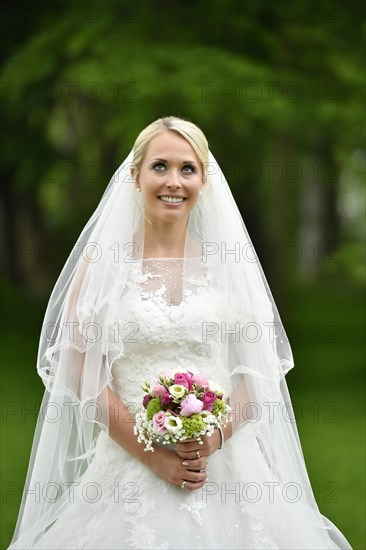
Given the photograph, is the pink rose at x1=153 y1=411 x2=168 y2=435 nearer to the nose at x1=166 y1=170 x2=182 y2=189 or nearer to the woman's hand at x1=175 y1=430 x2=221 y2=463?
the woman's hand at x1=175 y1=430 x2=221 y2=463

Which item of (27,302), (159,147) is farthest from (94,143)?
(159,147)

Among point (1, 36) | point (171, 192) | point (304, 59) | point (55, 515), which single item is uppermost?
point (1, 36)

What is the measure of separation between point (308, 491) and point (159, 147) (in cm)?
222

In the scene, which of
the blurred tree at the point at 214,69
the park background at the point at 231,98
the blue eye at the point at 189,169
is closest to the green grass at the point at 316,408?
the park background at the point at 231,98

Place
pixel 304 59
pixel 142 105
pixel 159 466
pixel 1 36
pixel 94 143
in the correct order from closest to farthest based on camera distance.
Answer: pixel 159 466
pixel 142 105
pixel 304 59
pixel 1 36
pixel 94 143

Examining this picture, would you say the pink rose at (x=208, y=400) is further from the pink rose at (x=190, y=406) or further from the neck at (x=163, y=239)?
the neck at (x=163, y=239)

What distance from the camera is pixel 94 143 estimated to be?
22.0m

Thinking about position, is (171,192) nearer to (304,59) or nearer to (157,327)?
(157,327)

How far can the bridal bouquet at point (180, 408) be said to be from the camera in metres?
4.34

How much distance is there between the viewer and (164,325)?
4.81m

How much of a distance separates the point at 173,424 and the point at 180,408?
89 mm

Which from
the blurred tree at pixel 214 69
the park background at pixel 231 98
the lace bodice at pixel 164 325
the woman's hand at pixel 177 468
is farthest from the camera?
the blurred tree at pixel 214 69

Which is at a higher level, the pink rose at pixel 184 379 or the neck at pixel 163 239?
the neck at pixel 163 239

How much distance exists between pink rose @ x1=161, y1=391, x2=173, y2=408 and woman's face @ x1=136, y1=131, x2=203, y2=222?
42.6 inches
